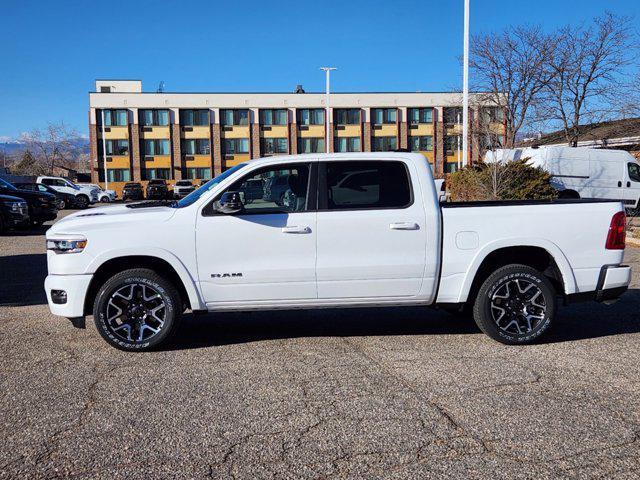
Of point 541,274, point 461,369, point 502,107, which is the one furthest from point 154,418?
point 502,107

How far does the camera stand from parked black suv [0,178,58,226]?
64.6 feet

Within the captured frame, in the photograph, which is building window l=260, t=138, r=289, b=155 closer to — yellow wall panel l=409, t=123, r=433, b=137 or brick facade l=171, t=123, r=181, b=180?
brick facade l=171, t=123, r=181, b=180

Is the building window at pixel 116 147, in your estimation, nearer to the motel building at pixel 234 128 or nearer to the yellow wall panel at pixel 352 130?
the motel building at pixel 234 128

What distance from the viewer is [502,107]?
29156 mm

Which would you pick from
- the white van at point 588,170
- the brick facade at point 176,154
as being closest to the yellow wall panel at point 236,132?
the brick facade at point 176,154

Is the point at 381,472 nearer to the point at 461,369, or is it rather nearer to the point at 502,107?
the point at 461,369

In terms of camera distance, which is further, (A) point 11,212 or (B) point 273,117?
(B) point 273,117

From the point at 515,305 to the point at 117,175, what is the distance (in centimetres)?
6543

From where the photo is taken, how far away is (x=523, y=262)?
6.25m

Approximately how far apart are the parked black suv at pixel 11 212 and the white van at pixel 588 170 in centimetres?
1395

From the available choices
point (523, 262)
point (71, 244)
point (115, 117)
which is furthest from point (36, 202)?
point (115, 117)

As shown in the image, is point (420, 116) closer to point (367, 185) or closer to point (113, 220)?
point (367, 185)

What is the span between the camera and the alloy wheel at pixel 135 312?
5.72m

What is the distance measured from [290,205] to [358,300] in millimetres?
1110
